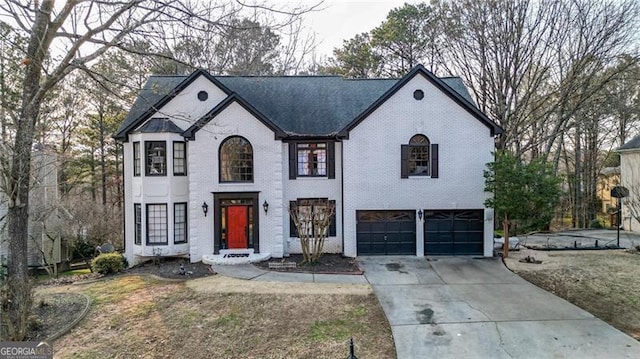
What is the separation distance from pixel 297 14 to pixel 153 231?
11.6 metres

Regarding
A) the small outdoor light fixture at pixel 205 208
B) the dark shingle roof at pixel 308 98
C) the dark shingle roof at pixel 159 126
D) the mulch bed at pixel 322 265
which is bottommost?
the mulch bed at pixel 322 265

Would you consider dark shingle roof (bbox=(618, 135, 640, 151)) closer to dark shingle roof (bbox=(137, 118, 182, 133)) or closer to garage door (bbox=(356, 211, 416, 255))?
garage door (bbox=(356, 211, 416, 255))

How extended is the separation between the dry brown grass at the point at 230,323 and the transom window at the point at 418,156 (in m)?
6.47

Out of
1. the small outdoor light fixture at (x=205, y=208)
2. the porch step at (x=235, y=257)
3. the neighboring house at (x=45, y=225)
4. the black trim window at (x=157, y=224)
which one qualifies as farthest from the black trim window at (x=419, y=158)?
the neighboring house at (x=45, y=225)

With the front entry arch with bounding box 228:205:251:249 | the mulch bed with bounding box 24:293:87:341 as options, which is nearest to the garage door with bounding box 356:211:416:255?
the front entry arch with bounding box 228:205:251:249

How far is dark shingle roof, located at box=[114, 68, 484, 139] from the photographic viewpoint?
56.9 ft

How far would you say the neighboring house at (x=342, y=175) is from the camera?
634 inches

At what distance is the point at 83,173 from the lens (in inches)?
1104

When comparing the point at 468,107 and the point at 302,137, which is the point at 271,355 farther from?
the point at 468,107

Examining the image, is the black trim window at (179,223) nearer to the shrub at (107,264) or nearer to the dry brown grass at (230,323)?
the shrub at (107,264)

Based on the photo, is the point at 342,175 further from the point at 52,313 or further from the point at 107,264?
the point at 52,313

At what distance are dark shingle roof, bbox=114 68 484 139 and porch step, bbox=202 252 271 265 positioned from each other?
18.5 feet

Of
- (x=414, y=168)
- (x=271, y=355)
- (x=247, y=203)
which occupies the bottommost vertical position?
(x=271, y=355)

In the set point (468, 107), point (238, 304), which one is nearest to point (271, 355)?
point (238, 304)
